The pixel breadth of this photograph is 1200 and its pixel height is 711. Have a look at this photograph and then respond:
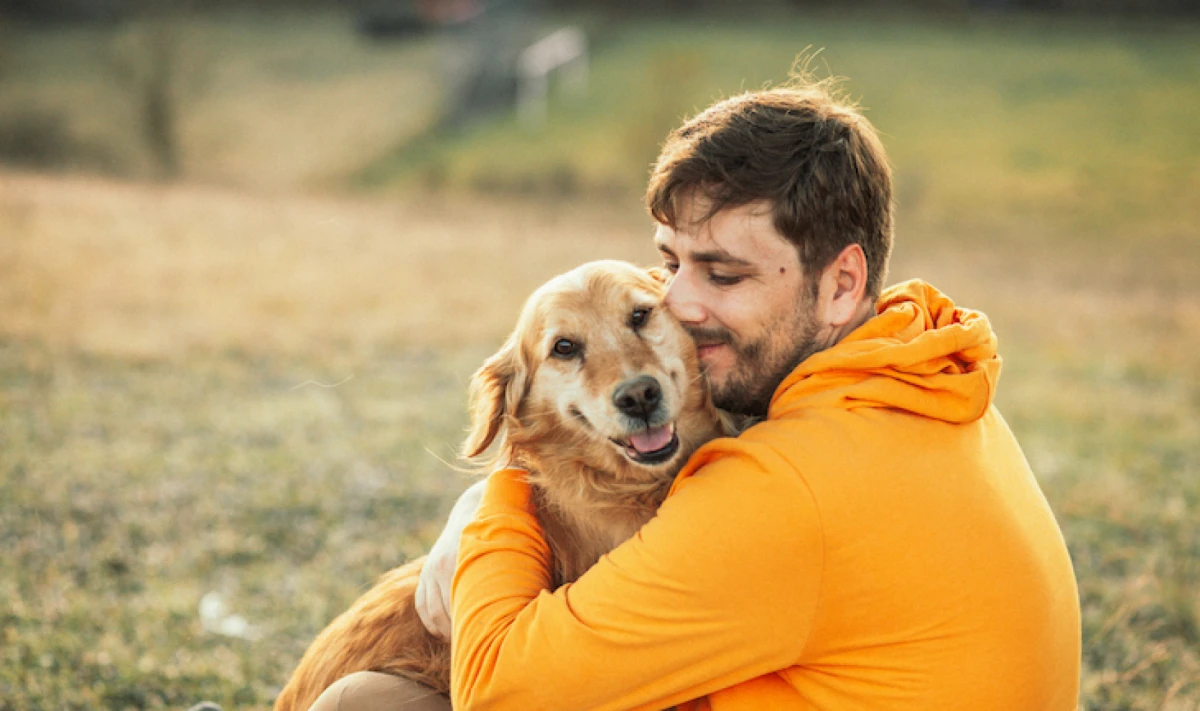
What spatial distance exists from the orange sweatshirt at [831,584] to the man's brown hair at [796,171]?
38 cm

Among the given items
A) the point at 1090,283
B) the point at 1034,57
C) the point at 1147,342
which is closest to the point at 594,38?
the point at 1034,57

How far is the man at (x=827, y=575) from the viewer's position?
1937 mm

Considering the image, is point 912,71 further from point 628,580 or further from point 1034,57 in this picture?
point 628,580

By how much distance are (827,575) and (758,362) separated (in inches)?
30.7

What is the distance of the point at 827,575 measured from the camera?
195 centimetres

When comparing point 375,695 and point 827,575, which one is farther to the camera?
point 375,695

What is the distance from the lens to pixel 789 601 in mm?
1948

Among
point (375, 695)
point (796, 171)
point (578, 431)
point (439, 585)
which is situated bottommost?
point (375, 695)

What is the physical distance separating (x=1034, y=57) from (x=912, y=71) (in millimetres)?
3814

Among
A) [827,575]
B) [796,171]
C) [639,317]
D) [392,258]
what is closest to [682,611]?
[827,575]

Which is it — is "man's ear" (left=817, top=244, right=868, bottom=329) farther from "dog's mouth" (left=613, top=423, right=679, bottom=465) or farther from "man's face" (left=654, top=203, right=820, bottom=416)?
"dog's mouth" (left=613, top=423, right=679, bottom=465)

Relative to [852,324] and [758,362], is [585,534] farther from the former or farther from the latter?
[852,324]

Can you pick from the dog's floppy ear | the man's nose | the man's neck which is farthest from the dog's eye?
the man's neck

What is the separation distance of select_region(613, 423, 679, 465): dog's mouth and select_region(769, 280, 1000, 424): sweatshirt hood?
2.00ft
